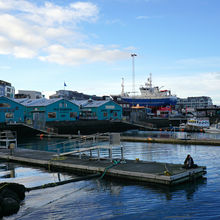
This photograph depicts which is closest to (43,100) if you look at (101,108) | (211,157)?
(101,108)

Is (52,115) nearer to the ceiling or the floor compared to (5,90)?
nearer to the floor

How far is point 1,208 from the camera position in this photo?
13.9m

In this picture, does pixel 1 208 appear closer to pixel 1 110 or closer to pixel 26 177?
pixel 26 177

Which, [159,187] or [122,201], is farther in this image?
[159,187]

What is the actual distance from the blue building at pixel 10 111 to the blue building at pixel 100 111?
25.8 meters

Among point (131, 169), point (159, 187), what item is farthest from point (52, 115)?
point (159, 187)

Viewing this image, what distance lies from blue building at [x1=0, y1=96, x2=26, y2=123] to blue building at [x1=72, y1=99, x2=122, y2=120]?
25792 mm

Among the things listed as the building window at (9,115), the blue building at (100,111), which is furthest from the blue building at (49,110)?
the blue building at (100,111)

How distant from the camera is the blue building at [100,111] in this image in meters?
91.6

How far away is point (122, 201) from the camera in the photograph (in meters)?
15.8

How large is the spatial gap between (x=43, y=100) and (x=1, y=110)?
13256 mm

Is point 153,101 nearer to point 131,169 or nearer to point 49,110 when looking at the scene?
point 49,110

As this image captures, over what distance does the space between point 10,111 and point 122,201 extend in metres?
61.4

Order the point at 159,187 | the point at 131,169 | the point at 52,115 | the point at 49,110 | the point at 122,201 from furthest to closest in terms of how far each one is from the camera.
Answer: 1. the point at 52,115
2. the point at 49,110
3. the point at 131,169
4. the point at 159,187
5. the point at 122,201
